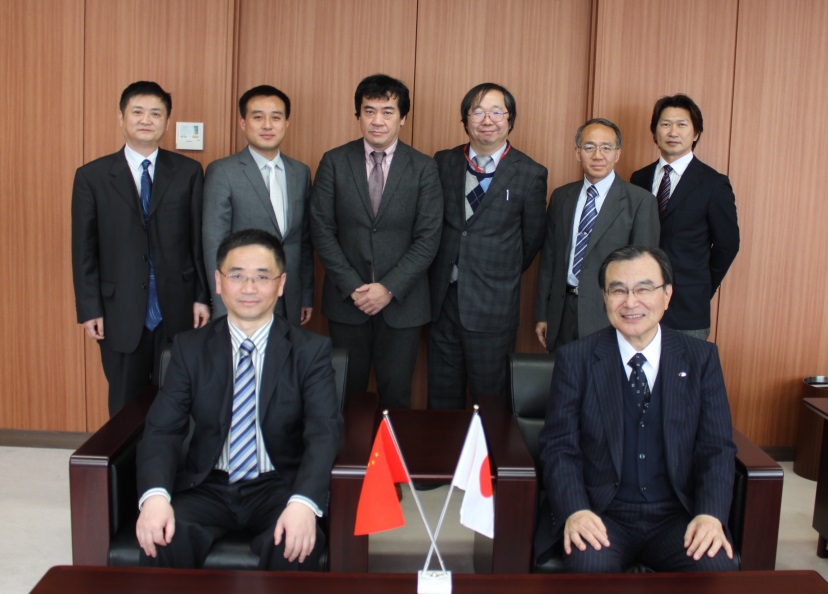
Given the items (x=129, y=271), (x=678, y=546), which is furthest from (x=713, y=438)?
(x=129, y=271)

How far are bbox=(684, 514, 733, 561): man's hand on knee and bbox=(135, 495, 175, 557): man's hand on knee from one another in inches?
55.5

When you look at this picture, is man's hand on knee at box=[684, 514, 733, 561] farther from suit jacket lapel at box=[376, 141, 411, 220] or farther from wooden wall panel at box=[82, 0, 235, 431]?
wooden wall panel at box=[82, 0, 235, 431]

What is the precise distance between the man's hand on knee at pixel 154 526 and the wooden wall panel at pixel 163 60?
2.35 m

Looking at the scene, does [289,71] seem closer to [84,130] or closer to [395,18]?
[395,18]

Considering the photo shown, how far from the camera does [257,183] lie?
3.66 metres

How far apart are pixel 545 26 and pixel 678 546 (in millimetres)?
2896

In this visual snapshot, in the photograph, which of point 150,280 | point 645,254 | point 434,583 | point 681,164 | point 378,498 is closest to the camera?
point 434,583

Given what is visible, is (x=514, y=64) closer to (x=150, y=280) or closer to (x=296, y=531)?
(x=150, y=280)

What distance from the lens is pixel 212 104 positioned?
4258 millimetres

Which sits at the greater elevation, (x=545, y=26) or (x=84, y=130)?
(x=545, y=26)

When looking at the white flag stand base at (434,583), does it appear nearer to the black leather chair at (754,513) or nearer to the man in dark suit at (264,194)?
the black leather chair at (754,513)

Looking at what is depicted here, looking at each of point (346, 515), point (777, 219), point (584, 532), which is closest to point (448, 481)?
point (346, 515)

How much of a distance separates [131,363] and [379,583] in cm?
208

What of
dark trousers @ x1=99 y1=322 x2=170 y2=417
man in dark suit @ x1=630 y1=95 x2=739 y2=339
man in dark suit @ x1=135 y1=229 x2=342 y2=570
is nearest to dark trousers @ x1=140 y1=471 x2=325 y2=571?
man in dark suit @ x1=135 y1=229 x2=342 y2=570
